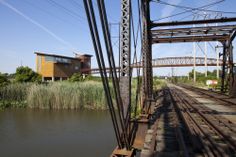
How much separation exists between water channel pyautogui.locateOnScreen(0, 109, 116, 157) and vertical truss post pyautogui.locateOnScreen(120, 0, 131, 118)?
15.8 ft

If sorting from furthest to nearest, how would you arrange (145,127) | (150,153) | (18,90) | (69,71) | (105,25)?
(69,71) → (18,90) → (145,127) → (150,153) → (105,25)

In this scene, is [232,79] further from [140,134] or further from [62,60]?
[62,60]

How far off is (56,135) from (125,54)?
7952mm

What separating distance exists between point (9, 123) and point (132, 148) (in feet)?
40.4

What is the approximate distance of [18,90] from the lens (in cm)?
2309

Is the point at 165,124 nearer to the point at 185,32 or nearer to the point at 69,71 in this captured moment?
the point at 185,32

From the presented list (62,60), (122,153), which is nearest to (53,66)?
(62,60)

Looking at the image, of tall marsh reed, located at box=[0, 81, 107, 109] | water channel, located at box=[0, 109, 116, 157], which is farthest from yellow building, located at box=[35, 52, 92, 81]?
water channel, located at box=[0, 109, 116, 157]

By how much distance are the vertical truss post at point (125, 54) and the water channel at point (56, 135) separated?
15.8ft

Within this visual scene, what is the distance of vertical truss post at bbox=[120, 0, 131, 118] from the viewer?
17.4 feet

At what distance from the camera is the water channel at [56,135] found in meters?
9.54

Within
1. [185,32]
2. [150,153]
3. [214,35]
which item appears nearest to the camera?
[150,153]

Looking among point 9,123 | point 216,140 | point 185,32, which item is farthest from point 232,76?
point 9,123

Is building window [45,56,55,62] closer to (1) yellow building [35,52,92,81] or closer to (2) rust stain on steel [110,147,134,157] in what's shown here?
(1) yellow building [35,52,92,81]
